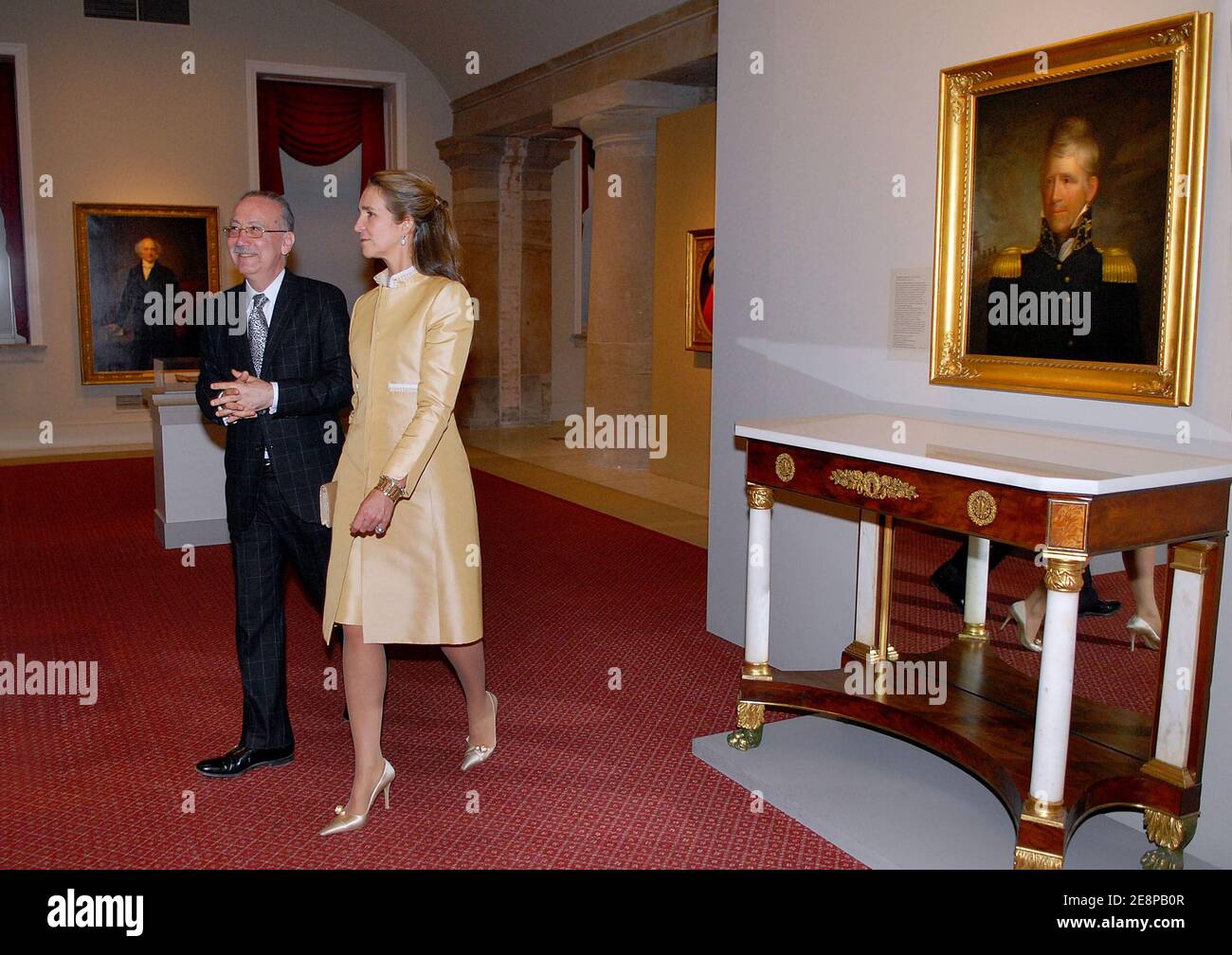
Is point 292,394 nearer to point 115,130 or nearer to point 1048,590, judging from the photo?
point 1048,590

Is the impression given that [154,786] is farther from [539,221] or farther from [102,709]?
[539,221]

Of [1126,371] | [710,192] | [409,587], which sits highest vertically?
[710,192]

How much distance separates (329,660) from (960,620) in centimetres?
305

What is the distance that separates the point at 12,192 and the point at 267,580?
12.4m

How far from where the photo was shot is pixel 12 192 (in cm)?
1424

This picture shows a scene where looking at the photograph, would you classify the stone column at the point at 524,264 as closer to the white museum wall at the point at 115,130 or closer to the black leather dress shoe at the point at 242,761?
the white museum wall at the point at 115,130

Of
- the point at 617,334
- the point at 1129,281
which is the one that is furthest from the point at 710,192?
the point at 1129,281

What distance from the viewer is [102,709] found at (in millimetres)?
5074

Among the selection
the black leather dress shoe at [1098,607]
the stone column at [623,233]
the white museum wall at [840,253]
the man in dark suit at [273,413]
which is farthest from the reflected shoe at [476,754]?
the stone column at [623,233]

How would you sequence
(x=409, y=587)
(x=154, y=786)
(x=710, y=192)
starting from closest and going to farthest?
(x=409, y=587)
(x=154, y=786)
(x=710, y=192)

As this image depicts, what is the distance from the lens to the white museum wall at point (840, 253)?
144 inches

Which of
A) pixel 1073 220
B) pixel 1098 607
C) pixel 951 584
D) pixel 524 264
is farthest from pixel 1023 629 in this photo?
pixel 524 264

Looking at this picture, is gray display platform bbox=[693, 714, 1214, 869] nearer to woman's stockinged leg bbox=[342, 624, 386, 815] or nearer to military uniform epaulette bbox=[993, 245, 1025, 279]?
woman's stockinged leg bbox=[342, 624, 386, 815]

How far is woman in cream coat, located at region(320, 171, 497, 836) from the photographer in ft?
11.9
